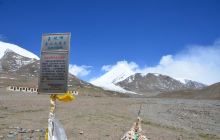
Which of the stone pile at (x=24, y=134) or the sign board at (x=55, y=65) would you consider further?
the stone pile at (x=24, y=134)

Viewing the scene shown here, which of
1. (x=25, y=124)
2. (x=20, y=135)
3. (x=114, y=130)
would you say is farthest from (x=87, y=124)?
(x=20, y=135)

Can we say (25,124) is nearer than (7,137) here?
No

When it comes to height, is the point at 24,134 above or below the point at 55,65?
below

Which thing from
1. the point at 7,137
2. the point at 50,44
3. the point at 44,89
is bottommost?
the point at 7,137

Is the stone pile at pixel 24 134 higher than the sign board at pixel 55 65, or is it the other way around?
the sign board at pixel 55 65

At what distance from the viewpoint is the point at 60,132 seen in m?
9.97

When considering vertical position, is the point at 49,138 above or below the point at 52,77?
below

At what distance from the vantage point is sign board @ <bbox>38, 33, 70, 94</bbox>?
9.54m

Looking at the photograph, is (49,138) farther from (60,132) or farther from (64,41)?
(64,41)

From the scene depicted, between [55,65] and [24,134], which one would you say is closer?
[55,65]

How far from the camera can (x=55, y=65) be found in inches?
381

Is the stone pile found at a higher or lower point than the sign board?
lower

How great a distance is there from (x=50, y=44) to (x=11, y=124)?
12.7 m

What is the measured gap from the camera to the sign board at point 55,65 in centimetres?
954
